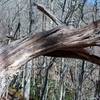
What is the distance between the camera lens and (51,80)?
23.3 meters

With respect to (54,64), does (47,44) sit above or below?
below

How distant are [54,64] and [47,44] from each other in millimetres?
16678

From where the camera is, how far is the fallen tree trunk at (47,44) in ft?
16.3

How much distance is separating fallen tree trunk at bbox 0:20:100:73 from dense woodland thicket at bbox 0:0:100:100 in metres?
0.02

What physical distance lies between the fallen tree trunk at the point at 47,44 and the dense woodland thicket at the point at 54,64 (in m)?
0.02

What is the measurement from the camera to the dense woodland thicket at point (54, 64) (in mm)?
5215

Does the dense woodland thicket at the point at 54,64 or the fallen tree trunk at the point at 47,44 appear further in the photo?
the dense woodland thicket at the point at 54,64

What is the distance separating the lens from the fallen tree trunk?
195 inches

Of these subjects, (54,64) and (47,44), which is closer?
(47,44)

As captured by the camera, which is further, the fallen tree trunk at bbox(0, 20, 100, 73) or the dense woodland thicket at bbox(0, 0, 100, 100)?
the dense woodland thicket at bbox(0, 0, 100, 100)

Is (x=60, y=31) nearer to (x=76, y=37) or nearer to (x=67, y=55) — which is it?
(x=76, y=37)

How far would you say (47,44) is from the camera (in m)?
5.19

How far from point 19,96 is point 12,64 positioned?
1138cm

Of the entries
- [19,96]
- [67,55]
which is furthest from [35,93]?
[67,55]
